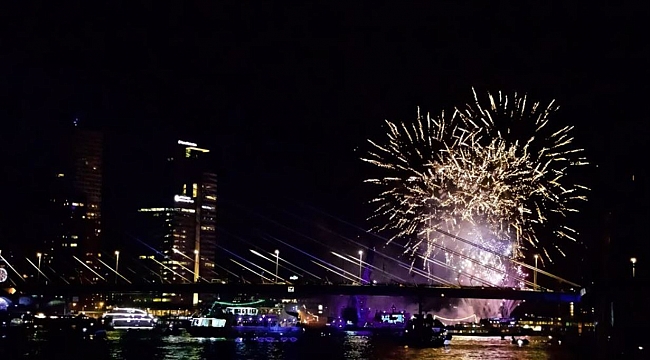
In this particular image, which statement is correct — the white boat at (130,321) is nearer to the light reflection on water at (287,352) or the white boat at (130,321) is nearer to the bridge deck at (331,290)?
the bridge deck at (331,290)

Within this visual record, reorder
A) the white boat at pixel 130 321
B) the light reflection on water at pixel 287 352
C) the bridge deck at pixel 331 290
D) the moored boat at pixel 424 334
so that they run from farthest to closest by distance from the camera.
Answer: the white boat at pixel 130 321
the bridge deck at pixel 331 290
the moored boat at pixel 424 334
the light reflection on water at pixel 287 352

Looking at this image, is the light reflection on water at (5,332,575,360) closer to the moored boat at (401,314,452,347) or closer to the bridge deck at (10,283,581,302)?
the moored boat at (401,314,452,347)

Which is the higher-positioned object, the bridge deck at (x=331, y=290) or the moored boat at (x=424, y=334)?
the bridge deck at (x=331, y=290)

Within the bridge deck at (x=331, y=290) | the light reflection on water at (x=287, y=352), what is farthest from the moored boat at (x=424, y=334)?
the bridge deck at (x=331, y=290)

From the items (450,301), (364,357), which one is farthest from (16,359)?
(450,301)

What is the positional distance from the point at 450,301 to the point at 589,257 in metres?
54.4

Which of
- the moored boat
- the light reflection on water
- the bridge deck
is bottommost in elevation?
the light reflection on water

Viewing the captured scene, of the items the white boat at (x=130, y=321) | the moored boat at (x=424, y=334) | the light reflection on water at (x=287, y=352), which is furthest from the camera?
the white boat at (x=130, y=321)

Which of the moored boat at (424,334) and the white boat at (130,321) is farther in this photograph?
the white boat at (130,321)

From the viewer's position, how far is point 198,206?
18488cm

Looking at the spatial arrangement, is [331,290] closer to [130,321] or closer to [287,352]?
[287,352]

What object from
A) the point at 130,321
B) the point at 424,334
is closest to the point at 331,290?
the point at 424,334

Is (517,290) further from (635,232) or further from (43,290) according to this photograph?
(43,290)

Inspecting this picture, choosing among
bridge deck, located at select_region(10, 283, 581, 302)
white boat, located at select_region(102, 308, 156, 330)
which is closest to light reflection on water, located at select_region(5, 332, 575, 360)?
bridge deck, located at select_region(10, 283, 581, 302)
